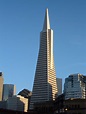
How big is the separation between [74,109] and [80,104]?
526 cm

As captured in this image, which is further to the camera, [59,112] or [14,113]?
[59,112]

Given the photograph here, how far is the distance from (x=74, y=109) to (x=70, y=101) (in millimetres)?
8245

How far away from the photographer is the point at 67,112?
567ft

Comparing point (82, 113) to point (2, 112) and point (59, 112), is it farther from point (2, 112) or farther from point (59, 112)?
point (2, 112)

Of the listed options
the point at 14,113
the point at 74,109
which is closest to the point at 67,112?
the point at 74,109

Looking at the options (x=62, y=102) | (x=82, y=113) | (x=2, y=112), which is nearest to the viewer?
(x=2, y=112)

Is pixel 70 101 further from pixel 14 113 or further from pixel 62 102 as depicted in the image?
pixel 14 113

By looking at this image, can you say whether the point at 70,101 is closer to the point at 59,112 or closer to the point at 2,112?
the point at 59,112

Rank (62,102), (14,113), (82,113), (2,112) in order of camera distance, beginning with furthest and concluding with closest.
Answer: (62,102) < (82,113) < (14,113) < (2,112)

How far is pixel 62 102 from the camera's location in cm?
19112

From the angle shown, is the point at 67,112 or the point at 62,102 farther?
the point at 62,102

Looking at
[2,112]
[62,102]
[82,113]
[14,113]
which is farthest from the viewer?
[62,102]

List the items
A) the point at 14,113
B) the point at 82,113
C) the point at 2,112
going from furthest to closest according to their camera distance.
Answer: the point at 82,113 < the point at 14,113 < the point at 2,112

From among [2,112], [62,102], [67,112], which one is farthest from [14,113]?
[62,102]
